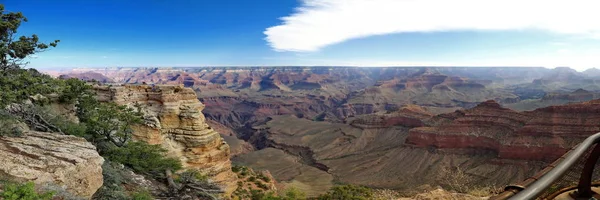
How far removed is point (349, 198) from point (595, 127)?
198 feet

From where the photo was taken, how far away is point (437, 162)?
67875mm

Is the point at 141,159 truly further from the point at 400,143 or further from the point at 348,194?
the point at 400,143

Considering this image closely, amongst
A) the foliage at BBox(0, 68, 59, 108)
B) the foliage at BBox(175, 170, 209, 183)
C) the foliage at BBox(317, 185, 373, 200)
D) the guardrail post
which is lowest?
the foliage at BBox(317, 185, 373, 200)

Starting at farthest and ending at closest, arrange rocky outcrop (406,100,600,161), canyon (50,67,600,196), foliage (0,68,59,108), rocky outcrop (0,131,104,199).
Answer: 1. rocky outcrop (406,100,600,161)
2. canyon (50,67,600,196)
3. foliage (0,68,59,108)
4. rocky outcrop (0,131,104,199)

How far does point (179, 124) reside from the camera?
90.5ft

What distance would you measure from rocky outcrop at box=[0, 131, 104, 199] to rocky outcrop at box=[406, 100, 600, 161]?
68350 mm

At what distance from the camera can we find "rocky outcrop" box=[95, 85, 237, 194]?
2636cm

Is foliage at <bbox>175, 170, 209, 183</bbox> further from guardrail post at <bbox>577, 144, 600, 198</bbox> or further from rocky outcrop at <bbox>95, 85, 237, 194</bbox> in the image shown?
guardrail post at <bbox>577, 144, 600, 198</bbox>

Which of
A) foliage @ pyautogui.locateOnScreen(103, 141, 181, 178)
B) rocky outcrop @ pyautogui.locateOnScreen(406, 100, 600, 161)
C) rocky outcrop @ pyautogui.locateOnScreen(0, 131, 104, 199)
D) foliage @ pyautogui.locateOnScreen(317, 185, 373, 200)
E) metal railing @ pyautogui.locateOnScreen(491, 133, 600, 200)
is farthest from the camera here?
rocky outcrop @ pyautogui.locateOnScreen(406, 100, 600, 161)

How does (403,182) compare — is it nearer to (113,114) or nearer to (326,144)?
(326,144)

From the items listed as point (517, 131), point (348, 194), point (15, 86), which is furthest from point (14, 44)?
point (517, 131)

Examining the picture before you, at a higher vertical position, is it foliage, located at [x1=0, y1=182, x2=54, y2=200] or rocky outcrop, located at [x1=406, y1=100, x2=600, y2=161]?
foliage, located at [x1=0, y1=182, x2=54, y2=200]

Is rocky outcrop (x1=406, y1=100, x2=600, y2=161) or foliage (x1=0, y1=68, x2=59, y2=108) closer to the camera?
foliage (x1=0, y1=68, x2=59, y2=108)

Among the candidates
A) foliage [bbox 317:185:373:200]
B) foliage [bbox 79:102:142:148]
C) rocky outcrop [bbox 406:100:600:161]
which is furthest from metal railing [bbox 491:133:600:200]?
rocky outcrop [bbox 406:100:600:161]
